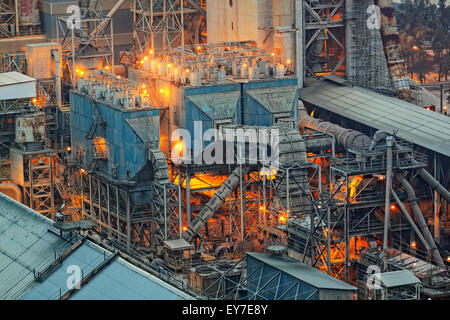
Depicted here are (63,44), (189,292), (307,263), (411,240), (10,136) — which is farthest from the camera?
(63,44)

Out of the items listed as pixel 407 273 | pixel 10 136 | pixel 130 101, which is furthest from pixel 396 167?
pixel 10 136

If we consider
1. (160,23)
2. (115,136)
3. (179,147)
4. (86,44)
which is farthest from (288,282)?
(160,23)

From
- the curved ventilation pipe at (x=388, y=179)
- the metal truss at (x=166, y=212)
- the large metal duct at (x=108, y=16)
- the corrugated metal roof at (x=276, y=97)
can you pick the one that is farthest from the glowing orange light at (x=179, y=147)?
the large metal duct at (x=108, y=16)

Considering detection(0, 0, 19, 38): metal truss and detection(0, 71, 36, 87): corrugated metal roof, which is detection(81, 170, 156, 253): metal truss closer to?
detection(0, 71, 36, 87): corrugated metal roof

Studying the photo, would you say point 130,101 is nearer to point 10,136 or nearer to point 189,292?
point 10,136

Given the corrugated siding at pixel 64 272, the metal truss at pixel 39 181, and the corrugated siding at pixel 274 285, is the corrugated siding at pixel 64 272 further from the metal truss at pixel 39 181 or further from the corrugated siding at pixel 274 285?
the metal truss at pixel 39 181

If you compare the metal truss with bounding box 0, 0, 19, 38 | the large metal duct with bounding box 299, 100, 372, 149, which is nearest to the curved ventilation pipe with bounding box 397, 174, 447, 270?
the large metal duct with bounding box 299, 100, 372, 149
